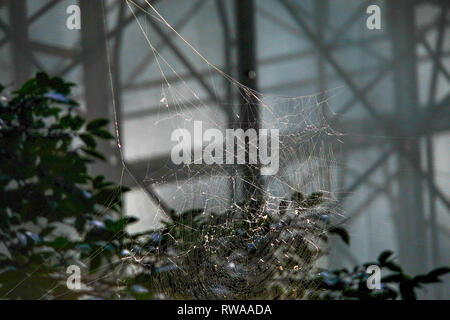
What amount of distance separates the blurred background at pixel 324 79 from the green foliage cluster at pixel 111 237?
47mm

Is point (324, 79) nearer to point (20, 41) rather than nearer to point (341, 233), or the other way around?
point (341, 233)

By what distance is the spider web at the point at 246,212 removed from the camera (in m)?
0.79

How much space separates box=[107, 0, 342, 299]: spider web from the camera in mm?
789

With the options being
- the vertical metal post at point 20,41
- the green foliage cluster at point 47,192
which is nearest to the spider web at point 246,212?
the green foliage cluster at point 47,192

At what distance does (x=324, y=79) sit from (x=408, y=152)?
Result: 23 cm

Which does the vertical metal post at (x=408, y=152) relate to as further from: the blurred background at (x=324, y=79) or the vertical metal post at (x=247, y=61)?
the vertical metal post at (x=247, y=61)

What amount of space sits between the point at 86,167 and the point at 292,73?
473mm

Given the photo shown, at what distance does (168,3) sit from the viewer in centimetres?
89

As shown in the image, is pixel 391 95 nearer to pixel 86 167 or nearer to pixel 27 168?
pixel 86 167

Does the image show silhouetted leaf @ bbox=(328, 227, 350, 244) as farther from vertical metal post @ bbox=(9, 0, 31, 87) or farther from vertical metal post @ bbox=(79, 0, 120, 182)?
vertical metal post @ bbox=(9, 0, 31, 87)

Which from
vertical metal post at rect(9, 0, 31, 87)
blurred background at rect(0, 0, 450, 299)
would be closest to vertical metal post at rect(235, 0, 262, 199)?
blurred background at rect(0, 0, 450, 299)

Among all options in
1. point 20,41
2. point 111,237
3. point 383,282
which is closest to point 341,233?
point 383,282

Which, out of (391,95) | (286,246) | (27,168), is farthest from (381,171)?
(27,168)

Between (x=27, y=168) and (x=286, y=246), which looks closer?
(x=286, y=246)
